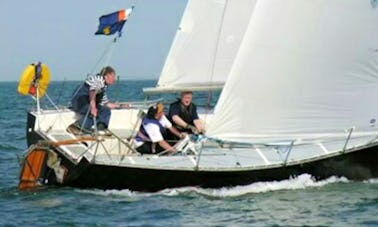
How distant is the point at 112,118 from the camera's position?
15680mm

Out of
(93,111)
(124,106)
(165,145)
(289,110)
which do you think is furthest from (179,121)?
(124,106)

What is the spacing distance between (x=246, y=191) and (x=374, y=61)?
250cm

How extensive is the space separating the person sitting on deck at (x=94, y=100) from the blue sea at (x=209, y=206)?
149 centimetres

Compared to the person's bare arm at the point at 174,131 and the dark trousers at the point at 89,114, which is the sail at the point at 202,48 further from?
the person's bare arm at the point at 174,131

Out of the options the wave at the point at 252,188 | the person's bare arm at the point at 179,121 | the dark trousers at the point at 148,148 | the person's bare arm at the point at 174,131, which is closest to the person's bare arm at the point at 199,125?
the person's bare arm at the point at 179,121

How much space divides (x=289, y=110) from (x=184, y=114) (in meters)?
2.37

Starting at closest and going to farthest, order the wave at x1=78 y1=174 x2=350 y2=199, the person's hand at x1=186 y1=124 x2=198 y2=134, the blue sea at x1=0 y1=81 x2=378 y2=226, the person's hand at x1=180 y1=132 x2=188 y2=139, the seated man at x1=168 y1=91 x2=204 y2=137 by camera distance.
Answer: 1. the blue sea at x1=0 y1=81 x2=378 y2=226
2. the wave at x1=78 y1=174 x2=350 y2=199
3. the person's hand at x1=180 y1=132 x2=188 y2=139
4. the person's hand at x1=186 y1=124 x2=198 y2=134
5. the seated man at x1=168 y1=91 x2=204 y2=137

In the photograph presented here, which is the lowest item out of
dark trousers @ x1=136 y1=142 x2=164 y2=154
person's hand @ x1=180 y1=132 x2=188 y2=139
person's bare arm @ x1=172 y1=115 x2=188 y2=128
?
dark trousers @ x1=136 y1=142 x2=164 y2=154

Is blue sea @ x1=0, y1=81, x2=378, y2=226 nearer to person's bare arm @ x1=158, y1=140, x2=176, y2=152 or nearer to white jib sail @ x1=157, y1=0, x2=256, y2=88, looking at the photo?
person's bare arm @ x1=158, y1=140, x2=176, y2=152

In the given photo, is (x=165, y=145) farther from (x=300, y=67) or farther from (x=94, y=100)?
(x=300, y=67)

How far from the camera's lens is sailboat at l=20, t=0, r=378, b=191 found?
11516mm

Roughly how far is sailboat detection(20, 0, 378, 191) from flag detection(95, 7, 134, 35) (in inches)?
91.4

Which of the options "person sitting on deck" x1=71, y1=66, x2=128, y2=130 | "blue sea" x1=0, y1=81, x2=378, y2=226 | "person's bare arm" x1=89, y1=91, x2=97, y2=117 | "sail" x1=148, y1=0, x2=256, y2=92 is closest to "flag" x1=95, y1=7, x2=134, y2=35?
"person sitting on deck" x1=71, y1=66, x2=128, y2=130

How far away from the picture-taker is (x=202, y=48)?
49.1 feet
